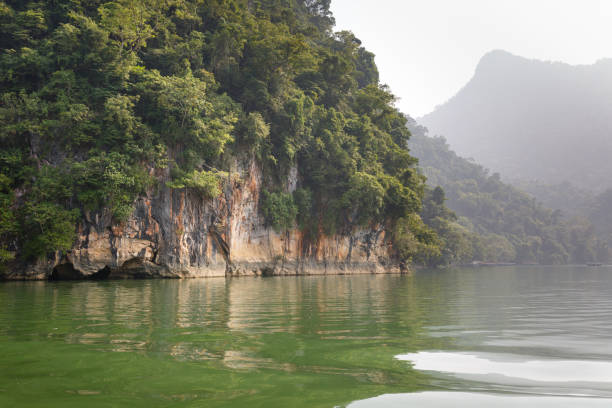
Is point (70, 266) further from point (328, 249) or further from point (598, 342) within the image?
point (598, 342)

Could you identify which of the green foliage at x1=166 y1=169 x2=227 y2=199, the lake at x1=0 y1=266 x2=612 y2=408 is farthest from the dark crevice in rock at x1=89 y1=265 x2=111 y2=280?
the lake at x1=0 y1=266 x2=612 y2=408

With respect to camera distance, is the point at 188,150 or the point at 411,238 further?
the point at 411,238

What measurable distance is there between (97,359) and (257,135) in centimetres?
2307

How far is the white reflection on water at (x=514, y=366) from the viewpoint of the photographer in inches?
114

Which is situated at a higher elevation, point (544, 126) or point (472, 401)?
point (544, 126)

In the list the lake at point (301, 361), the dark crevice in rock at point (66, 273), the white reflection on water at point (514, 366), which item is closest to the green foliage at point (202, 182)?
the dark crevice in rock at point (66, 273)

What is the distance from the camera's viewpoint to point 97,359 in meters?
3.37

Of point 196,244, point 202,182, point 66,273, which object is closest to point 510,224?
point 196,244

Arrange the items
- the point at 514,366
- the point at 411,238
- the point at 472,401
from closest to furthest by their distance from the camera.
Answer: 1. the point at 472,401
2. the point at 514,366
3. the point at 411,238

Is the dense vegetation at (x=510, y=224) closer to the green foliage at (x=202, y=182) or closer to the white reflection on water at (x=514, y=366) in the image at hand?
the green foliage at (x=202, y=182)

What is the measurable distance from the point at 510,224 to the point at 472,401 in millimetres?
90142

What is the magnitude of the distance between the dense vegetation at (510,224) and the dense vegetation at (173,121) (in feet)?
133

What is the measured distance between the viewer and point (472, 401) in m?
2.32

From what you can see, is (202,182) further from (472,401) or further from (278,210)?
(472,401)
